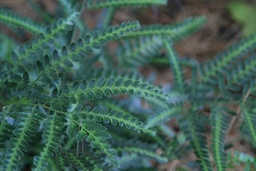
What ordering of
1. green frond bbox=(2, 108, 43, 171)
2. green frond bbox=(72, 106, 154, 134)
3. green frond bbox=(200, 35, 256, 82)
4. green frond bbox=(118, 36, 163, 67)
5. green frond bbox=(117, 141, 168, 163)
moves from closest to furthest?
1. green frond bbox=(2, 108, 43, 171)
2. green frond bbox=(72, 106, 154, 134)
3. green frond bbox=(117, 141, 168, 163)
4. green frond bbox=(200, 35, 256, 82)
5. green frond bbox=(118, 36, 163, 67)

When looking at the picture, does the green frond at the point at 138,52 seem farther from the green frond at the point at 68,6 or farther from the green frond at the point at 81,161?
the green frond at the point at 81,161

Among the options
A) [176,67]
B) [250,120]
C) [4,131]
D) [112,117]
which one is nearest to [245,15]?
[176,67]

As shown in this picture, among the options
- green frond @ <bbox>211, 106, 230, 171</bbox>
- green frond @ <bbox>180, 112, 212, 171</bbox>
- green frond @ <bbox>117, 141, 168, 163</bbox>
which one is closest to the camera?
green frond @ <bbox>211, 106, 230, 171</bbox>

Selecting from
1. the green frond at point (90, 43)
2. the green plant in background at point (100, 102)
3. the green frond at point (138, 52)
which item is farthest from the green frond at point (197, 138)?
the green frond at point (90, 43)

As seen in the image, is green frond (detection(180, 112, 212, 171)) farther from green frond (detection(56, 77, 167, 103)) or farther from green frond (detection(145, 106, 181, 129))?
green frond (detection(56, 77, 167, 103))

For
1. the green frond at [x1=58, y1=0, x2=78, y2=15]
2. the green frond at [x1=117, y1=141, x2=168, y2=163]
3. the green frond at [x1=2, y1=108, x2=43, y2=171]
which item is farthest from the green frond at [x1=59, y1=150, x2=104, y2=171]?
the green frond at [x1=58, y1=0, x2=78, y2=15]

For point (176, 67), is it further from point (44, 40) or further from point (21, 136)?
point (21, 136)

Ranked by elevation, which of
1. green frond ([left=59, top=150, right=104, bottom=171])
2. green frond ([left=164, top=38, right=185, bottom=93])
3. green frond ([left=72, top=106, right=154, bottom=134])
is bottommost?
green frond ([left=59, top=150, right=104, bottom=171])
